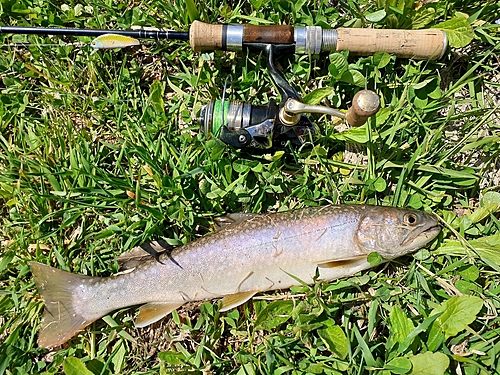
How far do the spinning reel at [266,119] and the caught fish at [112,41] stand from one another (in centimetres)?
70

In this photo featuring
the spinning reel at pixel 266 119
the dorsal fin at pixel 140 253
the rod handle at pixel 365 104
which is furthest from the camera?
the dorsal fin at pixel 140 253

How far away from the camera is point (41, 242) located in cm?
332

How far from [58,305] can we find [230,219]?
128cm

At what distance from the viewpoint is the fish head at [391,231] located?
9.56 ft

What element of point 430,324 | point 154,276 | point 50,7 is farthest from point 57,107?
point 430,324

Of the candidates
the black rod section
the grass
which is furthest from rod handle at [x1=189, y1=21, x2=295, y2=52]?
the grass

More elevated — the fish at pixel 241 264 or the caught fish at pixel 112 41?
the caught fish at pixel 112 41

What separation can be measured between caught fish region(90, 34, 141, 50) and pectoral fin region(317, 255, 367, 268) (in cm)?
196

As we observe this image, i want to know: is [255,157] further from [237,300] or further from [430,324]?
[430,324]

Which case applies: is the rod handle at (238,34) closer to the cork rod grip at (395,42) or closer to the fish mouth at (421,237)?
the cork rod grip at (395,42)

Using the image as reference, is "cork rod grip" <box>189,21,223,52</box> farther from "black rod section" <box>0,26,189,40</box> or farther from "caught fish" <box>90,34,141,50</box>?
"caught fish" <box>90,34,141,50</box>

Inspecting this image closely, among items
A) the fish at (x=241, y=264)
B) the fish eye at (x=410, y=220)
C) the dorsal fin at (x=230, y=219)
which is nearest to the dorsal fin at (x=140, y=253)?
the fish at (x=241, y=264)

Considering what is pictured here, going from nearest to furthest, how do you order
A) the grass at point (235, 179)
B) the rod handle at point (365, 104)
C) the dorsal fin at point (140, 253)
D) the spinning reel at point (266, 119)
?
the rod handle at point (365, 104) < the spinning reel at point (266, 119) < the grass at point (235, 179) < the dorsal fin at point (140, 253)

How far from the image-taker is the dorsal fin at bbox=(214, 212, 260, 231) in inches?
122
